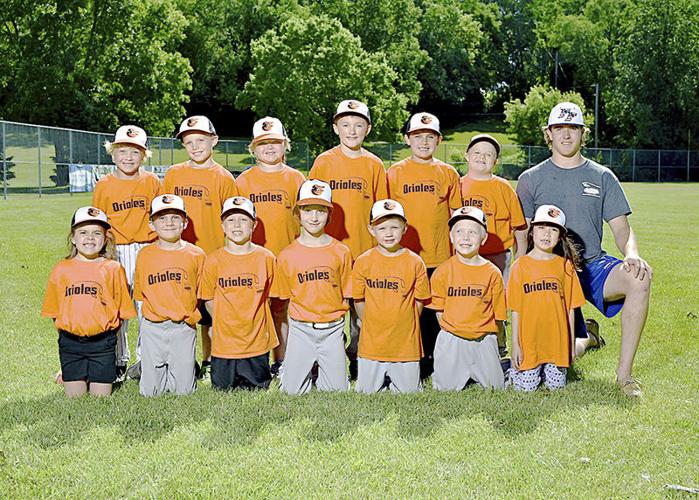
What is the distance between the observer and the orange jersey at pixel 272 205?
19.1ft

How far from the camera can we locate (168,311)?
5.32 meters

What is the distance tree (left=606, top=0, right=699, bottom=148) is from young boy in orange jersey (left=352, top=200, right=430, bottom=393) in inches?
2318

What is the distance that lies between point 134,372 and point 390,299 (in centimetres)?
215

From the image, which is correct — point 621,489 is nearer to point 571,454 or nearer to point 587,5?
point 571,454

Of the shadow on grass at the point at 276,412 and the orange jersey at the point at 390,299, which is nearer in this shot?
the shadow on grass at the point at 276,412

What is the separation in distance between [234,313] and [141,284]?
71cm

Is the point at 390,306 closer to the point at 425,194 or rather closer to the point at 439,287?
the point at 439,287

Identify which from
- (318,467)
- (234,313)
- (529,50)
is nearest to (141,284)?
(234,313)

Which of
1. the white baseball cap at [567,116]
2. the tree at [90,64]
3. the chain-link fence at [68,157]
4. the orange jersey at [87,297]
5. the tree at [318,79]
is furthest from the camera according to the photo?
the tree at [318,79]

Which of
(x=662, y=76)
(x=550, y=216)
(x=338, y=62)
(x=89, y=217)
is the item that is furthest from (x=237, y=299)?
(x=662, y=76)

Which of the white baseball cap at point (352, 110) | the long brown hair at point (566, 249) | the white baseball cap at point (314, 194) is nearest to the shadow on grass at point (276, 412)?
the long brown hair at point (566, 249)

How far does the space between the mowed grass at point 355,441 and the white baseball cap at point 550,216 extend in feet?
3.88

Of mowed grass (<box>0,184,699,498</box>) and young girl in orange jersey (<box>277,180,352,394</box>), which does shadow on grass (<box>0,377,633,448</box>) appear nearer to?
mowed grass (<box>0,184,699,498</box>)

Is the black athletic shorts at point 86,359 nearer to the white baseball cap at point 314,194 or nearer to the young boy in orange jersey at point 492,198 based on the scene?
the white baseball cap at point 314,194
